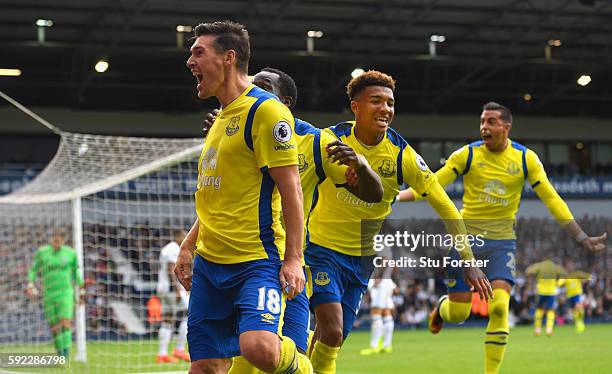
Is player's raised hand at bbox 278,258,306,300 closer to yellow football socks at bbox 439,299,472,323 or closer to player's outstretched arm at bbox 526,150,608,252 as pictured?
player's outstretched arm at bbox 526,150,608,252

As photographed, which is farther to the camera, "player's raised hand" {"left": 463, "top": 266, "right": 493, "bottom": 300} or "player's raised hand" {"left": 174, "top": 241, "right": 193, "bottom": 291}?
"player's raised hand" {"left": 463, "top": 266, "right": 493, "bottom": 300}

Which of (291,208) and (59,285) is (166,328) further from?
(291,208)

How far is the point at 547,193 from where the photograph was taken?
31.6 feet

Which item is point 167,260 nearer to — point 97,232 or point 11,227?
point 97,232

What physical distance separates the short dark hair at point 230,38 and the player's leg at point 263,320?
3.58 feet

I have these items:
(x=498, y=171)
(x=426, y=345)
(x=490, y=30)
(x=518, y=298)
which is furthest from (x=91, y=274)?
(x=490, y=30)

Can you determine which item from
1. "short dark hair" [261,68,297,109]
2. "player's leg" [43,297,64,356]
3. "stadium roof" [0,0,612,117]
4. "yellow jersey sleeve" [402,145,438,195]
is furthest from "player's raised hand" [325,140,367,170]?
"stadium roof" [0,0,612,117]

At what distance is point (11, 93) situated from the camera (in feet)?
115

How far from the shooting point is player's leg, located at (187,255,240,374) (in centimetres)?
537

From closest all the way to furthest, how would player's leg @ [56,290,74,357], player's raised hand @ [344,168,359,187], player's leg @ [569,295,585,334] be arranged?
player's raised hand @ [344,168,359,187]
player's leg @ [56,290,74,357]
player's leg @ [569,295,585,334]

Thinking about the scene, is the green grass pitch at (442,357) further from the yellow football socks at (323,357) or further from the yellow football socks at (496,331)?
the yellow football socks at (323,357)

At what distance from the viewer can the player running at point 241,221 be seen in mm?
5055

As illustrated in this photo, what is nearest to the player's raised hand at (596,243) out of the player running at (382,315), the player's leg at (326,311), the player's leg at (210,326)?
the player's leg at (326,311)

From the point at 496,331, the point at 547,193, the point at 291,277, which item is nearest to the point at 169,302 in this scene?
the point at 496,331
